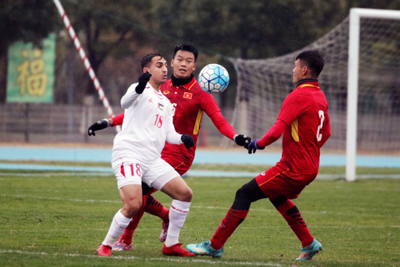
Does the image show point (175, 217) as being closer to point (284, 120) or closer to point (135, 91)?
point (135, 91)

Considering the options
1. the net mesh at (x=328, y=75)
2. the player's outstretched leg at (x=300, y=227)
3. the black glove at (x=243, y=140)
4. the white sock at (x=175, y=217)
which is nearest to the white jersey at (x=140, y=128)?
the white sock at (x=175, y=217)

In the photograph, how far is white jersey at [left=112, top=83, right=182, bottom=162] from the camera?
237 inches

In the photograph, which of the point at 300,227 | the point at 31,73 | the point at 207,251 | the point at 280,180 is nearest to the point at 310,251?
the point at 300,227

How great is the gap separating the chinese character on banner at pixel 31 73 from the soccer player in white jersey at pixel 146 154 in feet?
78.0

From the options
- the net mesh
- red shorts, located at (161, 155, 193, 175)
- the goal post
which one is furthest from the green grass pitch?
the net mesh

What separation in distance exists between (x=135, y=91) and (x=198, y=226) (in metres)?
3.56

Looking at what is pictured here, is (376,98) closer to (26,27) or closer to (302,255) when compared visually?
(26,27)

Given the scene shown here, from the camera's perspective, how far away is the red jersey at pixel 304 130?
6129 millimetres

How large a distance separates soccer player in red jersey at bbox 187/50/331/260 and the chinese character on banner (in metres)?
24.1

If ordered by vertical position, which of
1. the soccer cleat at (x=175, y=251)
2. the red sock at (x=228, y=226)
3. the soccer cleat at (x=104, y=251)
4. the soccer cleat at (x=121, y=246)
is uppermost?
the red sock at (x=228, y=226)

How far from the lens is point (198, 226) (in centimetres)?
889

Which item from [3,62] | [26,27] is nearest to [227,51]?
[26,27]

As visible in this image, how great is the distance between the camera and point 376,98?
28.6 metres

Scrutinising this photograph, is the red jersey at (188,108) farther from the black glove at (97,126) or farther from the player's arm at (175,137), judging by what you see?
the black glove at (97,126)
